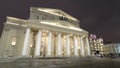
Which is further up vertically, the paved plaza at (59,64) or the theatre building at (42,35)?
the theatre building at (42,35)

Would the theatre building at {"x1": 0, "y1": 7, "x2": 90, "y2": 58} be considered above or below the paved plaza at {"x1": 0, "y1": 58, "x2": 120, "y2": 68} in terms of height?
above

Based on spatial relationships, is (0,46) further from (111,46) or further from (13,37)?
(111,46)

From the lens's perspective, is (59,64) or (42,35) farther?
(42,35)

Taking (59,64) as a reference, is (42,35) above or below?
above

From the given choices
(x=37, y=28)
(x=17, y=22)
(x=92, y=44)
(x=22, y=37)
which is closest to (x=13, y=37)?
(x=22, y=37)

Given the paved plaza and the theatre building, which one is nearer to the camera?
the paved plaza

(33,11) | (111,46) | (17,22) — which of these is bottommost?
(111,46)

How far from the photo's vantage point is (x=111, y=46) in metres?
92.4

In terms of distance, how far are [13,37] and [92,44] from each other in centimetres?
6780

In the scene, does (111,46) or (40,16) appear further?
(111,46)

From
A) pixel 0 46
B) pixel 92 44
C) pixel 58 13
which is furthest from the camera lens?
pixel 92 44

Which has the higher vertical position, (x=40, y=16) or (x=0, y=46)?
(x=40, y=16)

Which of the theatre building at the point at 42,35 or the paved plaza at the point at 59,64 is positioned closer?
the paved plaza at the point at 59,64

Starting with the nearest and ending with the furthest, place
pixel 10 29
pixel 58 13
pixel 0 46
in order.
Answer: pixel 0 46, pixel 10 29, pixel 58 13
